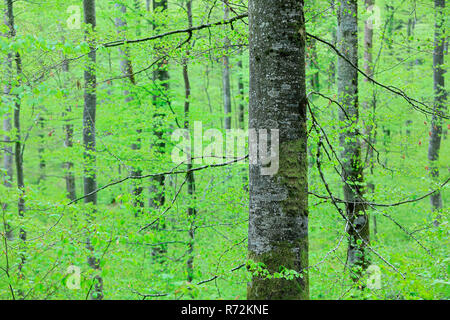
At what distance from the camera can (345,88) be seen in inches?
209

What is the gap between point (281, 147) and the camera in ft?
7.18

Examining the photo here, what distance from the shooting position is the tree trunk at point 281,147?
217cm

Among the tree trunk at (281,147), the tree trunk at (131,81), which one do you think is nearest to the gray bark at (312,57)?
the tree trunk at (281,147)

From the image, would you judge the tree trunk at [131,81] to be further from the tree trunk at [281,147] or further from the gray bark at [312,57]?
the gray bark at [312,57]

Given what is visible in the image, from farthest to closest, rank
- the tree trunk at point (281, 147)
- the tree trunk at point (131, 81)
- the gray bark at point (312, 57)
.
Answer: the gray bark at point (312, 57), the tree trunk at point (131, 81), the tree trunk at point (281, 147)

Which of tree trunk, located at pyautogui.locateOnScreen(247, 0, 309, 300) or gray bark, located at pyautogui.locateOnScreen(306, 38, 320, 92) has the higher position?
gray bark, located at pyautogui.locateOnScreen(306, 38, 320, 92)

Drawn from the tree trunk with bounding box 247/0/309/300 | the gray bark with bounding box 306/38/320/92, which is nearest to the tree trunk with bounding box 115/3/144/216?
the tree trunk with bounding box 247/0/309/300

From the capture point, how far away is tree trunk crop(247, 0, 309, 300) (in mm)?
2172

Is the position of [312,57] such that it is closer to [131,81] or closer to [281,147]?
[131,81]

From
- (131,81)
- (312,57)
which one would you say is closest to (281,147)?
(312,57)

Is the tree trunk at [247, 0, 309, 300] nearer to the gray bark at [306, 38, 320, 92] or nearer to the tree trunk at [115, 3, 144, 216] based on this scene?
the tree trunk at [115, 3, 144, 216]

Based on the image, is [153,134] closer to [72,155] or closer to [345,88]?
[72,155]

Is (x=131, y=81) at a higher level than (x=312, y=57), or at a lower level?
lower
